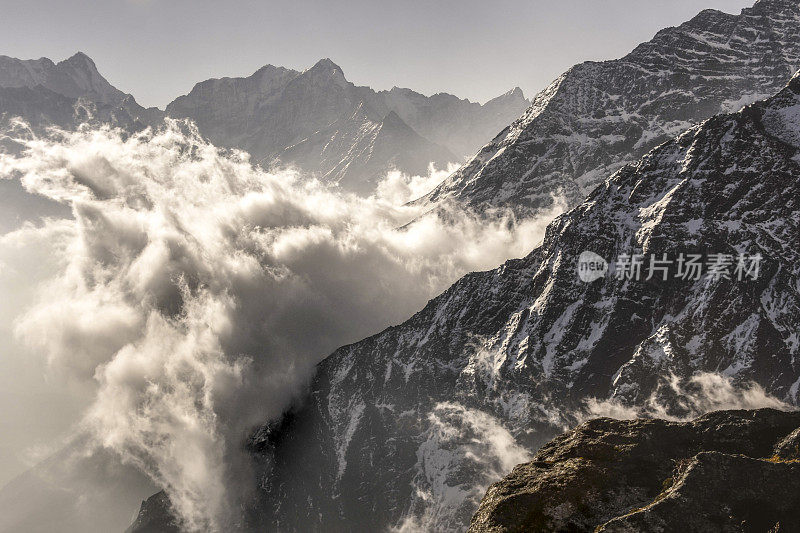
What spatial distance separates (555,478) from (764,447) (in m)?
21.6

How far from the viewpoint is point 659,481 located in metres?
50.0

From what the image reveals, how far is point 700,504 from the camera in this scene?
145 ft

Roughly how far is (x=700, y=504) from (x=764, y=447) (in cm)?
1304

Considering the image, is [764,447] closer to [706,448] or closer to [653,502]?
[706,448]

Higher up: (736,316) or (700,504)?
(700,504)

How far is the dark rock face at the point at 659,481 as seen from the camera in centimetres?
4341

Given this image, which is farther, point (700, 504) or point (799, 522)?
point (700, 504)

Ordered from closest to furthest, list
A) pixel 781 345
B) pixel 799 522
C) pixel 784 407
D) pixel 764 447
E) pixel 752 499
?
pixel 799 522 < pixel 752 499 < pixel 764 447 < pixel 784 407 < pixel 781 345

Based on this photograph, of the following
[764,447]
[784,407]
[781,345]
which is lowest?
[784,407]

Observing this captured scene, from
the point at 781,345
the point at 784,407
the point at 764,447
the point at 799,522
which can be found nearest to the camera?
the point at 799,522

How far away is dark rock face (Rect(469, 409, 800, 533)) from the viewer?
43.4 meters

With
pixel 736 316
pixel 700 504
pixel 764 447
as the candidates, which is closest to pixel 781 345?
pixel 736 316

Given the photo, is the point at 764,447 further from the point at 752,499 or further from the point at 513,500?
the point at 513,500

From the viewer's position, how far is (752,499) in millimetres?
43719
